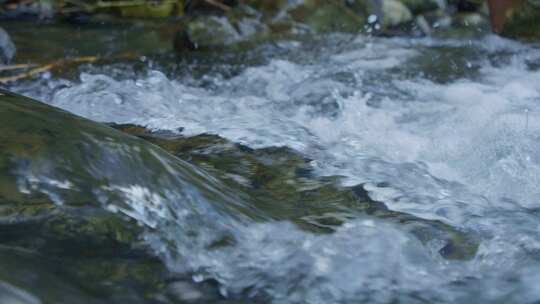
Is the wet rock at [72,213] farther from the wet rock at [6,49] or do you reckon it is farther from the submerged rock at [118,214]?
the wet rock at [6,49]

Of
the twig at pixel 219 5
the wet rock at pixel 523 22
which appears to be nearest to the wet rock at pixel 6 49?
the twig at pixel 219 5

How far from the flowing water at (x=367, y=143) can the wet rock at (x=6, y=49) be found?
1.67 feet

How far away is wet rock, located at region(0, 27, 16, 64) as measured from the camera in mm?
4609

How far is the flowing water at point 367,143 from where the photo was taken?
1.95 metres

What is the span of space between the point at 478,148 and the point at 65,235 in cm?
183

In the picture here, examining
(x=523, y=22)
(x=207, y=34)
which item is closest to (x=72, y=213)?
(x=207, y=34)

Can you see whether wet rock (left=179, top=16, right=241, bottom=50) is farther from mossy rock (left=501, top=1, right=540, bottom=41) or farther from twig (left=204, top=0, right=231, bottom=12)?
mossy rock (left=501, top=1, right=540, bottom=41)

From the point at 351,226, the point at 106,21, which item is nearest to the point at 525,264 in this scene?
the point at 351,226

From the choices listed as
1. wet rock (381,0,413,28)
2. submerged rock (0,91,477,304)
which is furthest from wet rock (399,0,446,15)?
submerged rock (0,91,477,304)

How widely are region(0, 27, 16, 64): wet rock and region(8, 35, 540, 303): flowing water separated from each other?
51 cm

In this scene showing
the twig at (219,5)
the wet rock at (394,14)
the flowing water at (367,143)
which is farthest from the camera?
the twig at (219,5)

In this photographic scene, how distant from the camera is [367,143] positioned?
313cm

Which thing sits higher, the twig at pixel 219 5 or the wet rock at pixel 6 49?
the twig at pixel 219 5

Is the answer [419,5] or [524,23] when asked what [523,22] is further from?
[419,5]
